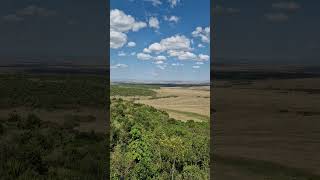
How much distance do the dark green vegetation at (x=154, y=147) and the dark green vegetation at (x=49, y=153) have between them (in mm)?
586

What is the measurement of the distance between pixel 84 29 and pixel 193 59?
18.4 feet

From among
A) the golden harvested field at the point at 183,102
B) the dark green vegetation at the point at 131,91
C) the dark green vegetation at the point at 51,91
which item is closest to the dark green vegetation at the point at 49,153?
the dark green vegetation at the point at 131,91

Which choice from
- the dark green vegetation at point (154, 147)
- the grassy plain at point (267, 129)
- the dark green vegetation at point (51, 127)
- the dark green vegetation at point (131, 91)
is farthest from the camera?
the dark green vegetation at point (131, 91)

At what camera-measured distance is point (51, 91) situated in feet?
63.0

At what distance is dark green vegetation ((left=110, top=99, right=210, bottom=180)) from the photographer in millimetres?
11281

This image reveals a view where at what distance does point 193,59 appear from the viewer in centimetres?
1270

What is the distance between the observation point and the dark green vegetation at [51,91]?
56.4 ft

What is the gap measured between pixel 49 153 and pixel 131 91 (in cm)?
607

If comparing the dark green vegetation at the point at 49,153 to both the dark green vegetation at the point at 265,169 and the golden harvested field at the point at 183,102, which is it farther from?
the dark green vegetation at the point at 265,169

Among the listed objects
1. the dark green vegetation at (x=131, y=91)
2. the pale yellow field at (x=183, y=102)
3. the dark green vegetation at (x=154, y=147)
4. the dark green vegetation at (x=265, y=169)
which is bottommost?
the dark green vegetation at (x=265, y=169)

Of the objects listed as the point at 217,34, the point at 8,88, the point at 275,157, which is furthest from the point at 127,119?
the point at 8,88

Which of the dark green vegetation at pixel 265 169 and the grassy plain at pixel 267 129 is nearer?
the dark green vegetation at pixel 265 169

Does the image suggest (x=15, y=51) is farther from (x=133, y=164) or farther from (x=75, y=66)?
(x=133, y=164)

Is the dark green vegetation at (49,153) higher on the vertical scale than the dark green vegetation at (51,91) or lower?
lower
